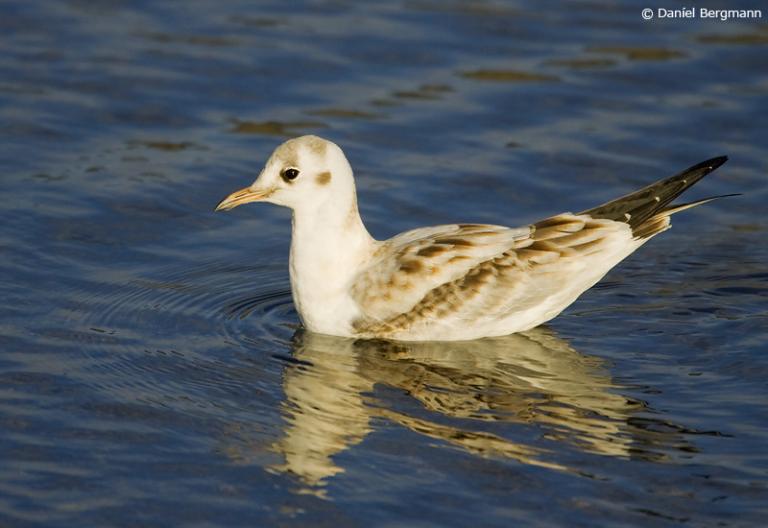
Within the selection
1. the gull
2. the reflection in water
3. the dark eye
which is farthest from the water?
the dark eye

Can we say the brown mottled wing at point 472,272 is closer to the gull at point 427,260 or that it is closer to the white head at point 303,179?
the gull at point 427,260

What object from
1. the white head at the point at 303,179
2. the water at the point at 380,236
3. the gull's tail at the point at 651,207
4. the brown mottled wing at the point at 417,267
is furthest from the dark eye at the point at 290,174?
the gull's tail at the point at 651,207

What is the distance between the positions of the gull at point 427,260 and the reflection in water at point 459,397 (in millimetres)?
201

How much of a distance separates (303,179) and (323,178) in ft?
0.49

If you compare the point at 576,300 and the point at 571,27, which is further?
the point at 571,27

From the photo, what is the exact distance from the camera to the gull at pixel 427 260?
35.0ft

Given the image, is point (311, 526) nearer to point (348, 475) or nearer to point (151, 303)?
point (348, 475)

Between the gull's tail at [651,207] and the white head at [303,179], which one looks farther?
the gull's tail at [651,207]

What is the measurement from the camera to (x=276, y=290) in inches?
462

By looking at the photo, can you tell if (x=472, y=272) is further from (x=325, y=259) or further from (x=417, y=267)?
(x=325, y=259)

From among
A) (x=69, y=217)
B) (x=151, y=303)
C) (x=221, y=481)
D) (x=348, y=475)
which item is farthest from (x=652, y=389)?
(x=69, y=217)

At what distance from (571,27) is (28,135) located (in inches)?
264

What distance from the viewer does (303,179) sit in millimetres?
10680

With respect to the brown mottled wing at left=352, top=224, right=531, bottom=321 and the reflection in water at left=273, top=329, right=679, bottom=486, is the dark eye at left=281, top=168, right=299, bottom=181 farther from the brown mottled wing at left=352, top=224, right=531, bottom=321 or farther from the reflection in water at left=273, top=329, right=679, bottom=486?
the reflection in water at left=273, top=329, right=679, bottom=486
